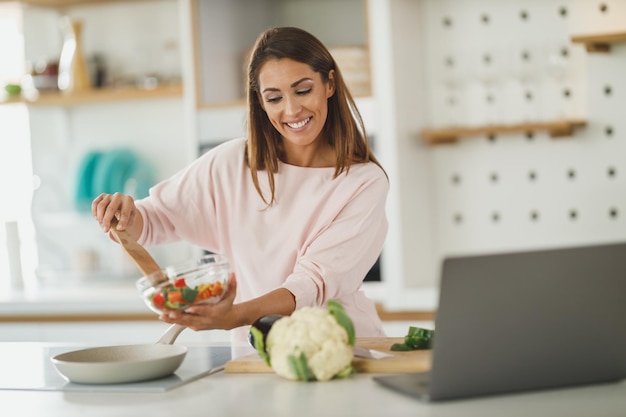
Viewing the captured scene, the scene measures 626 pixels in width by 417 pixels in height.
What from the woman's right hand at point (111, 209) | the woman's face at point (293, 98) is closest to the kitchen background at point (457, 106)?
the woman's face at point (293, 98)

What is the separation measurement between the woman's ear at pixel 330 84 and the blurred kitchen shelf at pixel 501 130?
1.52m

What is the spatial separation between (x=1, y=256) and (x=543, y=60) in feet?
9.76

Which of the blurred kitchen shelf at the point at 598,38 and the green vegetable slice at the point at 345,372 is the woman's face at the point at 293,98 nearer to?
the green vegetable slice at the point at 345,372

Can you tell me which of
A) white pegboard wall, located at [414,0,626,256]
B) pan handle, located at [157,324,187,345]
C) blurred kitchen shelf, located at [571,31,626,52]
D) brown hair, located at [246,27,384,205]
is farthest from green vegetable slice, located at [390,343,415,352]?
white pegboard wall, located at [414,0,626,256]

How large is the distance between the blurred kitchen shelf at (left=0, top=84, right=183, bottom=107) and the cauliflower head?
9.09 ft

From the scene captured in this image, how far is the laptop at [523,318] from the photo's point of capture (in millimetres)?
1350

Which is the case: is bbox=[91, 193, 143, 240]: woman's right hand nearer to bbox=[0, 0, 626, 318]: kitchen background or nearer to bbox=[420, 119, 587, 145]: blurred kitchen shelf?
bbox=[0, 0, 626, 318]: kitchen background

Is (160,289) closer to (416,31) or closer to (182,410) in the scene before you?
(182,410)

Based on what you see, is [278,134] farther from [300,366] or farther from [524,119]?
[524,119]

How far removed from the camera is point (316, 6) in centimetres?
421

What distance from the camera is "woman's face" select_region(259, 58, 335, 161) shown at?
220 centimetres

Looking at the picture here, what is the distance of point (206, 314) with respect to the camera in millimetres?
1724

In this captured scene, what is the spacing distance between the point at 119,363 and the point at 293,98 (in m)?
0.82

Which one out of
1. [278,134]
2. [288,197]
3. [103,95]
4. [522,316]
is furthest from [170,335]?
[103,95]
